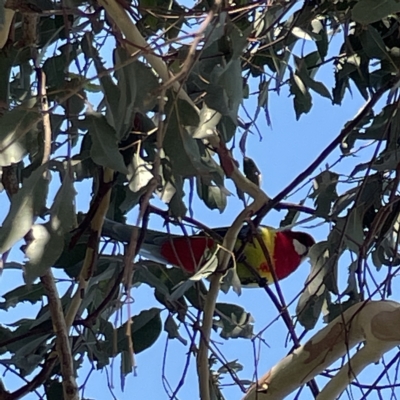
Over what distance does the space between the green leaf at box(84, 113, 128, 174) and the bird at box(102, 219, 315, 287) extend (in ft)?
0.81

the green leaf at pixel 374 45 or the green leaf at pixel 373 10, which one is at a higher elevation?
the green leaf at pixel 374 45

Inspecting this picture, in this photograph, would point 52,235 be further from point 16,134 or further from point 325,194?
point 325,194

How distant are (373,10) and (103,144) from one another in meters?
0.24

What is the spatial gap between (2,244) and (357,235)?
43 cm

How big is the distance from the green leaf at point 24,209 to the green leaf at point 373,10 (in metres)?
0.28

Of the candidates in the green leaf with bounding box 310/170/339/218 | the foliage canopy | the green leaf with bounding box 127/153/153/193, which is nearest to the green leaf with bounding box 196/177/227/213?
the foliage canopy

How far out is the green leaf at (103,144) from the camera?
591mm

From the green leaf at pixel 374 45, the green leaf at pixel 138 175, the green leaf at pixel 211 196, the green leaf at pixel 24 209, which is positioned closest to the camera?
the green leaf at pixel 24 209

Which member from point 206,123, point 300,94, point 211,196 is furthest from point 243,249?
point 206,123

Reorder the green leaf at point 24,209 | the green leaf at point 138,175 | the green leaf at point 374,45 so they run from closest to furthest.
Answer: the green leaf at point 24,209 < the green leaf at point 138,175 < the green leaf at point 374,45

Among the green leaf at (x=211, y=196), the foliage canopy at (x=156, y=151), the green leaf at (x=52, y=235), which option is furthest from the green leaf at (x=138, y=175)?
the green leaf at (x=211, y=196)

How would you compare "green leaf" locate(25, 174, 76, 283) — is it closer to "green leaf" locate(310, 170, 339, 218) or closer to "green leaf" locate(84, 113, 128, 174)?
"green leaf" locate(84, 113, 128, 174)

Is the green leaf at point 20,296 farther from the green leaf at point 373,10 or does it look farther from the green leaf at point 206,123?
the green leaf at point 373,10

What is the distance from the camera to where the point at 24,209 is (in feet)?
1.86
